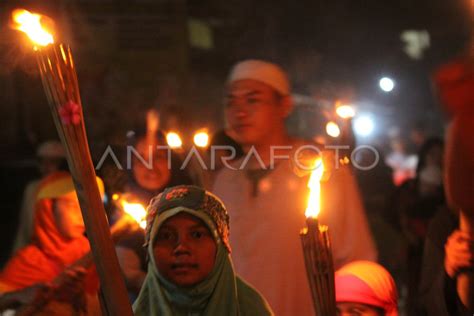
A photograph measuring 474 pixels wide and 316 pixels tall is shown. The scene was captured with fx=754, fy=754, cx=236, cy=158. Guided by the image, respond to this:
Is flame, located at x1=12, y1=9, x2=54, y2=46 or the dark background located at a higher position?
the dark background

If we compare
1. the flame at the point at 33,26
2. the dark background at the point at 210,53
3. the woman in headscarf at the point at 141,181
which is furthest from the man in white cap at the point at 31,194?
the dark background at the point at 210,53

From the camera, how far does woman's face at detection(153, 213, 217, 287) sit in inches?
85.0

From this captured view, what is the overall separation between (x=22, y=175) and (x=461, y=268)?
10323mm

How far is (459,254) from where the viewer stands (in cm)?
233

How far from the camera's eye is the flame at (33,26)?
70.6 inches

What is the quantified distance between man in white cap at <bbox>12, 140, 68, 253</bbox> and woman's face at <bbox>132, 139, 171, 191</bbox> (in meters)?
0.35

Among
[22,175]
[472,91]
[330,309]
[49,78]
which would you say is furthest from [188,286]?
[22,175]

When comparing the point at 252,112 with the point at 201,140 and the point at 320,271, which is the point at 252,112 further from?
the point at 320,271

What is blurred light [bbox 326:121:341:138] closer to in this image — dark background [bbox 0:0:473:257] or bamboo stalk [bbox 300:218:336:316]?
bamboo stalk [bbox 300:218:336:316]

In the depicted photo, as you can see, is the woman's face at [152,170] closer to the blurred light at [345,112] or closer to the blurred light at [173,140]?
the blurred light at [173,140]

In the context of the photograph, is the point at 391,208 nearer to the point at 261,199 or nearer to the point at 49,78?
the point at 261,199

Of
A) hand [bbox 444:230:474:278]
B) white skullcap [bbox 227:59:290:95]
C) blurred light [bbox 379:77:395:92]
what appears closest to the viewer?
hand [bbox 444:230:474:278]

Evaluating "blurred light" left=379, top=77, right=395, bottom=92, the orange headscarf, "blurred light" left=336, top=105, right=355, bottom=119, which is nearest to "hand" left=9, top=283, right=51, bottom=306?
the orange headscarf

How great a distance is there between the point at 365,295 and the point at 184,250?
84 cm
